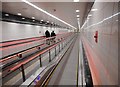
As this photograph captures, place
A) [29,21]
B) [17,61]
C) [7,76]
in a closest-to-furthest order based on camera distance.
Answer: [7,76], [17,61], [29,21]

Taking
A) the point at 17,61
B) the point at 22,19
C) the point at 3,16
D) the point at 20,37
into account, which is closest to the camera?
the point at 17,61

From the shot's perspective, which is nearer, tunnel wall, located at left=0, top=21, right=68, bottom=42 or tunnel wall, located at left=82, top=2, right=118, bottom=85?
tunnel wall, located at left=82, top=2, right=118, bottom=85

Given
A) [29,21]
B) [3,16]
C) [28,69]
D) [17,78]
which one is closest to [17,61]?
[28,69]

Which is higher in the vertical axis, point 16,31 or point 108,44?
point 16,31

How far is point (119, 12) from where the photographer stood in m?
1.22

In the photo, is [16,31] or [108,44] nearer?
[108,44]

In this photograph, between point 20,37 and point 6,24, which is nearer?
point 6,24

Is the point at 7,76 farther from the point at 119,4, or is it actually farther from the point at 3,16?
the point at 3,16

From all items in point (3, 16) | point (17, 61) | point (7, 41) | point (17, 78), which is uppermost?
point (3, 16)

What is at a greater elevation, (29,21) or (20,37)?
(29,21)

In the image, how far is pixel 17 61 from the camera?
196 inches

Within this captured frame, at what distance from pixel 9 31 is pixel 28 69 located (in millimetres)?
4096

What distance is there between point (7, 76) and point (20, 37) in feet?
19.4

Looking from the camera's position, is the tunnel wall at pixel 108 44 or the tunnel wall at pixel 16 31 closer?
the tunnel wall at pixel 108 44
